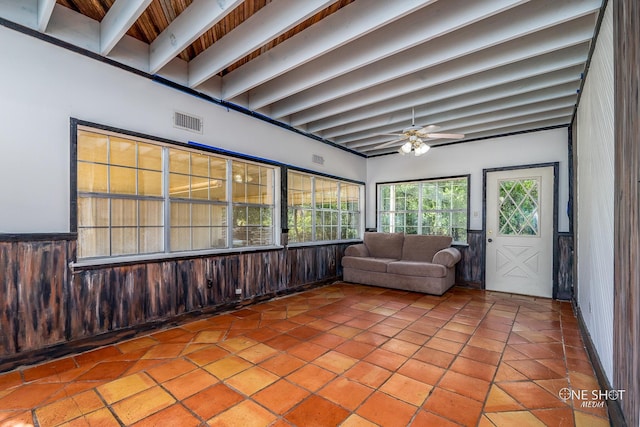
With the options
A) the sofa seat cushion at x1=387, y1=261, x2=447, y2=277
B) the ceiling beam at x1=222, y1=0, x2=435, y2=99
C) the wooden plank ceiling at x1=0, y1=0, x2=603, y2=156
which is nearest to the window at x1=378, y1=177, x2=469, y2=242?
the sofa seat cushion at x1=387, y1=261, x2=447, y2=277

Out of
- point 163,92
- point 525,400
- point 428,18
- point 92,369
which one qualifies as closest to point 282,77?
point 163,92

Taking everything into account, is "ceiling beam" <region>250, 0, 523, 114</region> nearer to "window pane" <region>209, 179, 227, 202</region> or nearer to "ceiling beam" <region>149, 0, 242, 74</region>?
"ceiling beam" <region>149, 0, 242, 74</region>

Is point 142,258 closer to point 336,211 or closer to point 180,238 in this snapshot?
point 180,238

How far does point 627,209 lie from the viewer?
4.99 feet

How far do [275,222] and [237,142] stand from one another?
1415mm

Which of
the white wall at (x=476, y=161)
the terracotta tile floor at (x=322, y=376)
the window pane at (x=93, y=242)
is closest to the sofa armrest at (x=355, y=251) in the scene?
the white wall at (x=476, y=161)

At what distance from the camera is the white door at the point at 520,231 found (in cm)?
494

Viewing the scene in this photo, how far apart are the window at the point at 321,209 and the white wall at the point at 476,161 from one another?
482 millimetres

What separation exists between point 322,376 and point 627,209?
223cm

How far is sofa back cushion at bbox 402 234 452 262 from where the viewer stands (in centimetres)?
547

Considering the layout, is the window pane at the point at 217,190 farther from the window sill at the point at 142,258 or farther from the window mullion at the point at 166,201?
the window sill at the point at 142,258

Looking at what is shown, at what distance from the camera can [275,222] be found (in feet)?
16.0

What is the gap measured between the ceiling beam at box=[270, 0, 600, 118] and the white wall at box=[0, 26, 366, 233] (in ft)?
5.80

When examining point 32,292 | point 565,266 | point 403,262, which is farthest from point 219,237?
point 565,266
